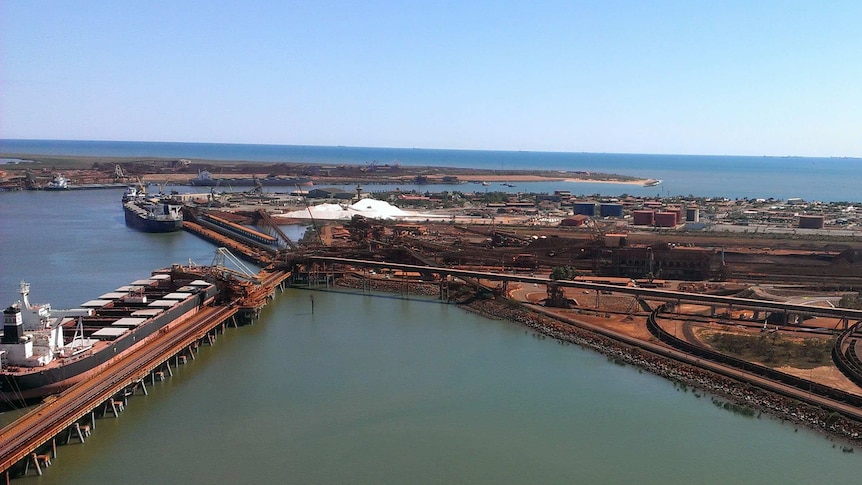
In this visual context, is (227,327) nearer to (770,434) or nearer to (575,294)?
(575,294)

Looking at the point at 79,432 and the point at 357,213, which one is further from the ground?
the point at 357,213

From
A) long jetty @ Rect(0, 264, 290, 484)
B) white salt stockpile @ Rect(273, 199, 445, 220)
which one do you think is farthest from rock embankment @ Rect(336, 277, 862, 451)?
white salt stockpile @ Rect(273, 199, 445, 220)

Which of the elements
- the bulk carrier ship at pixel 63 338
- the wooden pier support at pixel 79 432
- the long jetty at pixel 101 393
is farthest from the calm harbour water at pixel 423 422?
the bulk carrier ship at pixel 63 338

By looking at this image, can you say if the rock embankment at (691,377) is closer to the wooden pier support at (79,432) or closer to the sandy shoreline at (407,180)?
the wooden pier support at (79,432)

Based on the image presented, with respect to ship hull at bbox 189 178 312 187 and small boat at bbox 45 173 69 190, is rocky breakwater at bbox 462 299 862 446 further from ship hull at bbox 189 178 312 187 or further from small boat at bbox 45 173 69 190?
ship hull at bbox 189 178 312 187

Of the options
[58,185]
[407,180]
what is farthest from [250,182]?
[58,185]

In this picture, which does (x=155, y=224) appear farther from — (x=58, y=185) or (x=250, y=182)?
(x=250, y=182)
